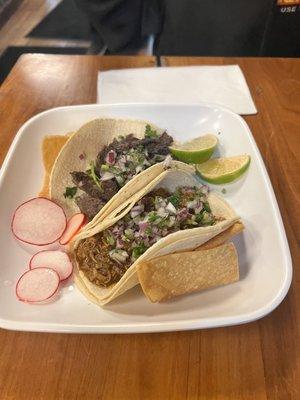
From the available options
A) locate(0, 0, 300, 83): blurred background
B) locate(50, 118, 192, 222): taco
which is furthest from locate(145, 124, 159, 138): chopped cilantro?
locate(0, 0, 300, 83): blurred background

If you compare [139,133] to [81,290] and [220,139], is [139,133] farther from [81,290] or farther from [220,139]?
[81,290]

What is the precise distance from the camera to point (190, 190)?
1.23 metres

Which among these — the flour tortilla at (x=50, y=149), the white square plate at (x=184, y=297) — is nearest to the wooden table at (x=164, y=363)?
the white square plate at (x=184, y=297)

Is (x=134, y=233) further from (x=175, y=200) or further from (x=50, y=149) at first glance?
(x=50, y=149)

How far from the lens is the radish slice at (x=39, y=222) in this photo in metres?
1.12

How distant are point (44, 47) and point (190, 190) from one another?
9.94 ft

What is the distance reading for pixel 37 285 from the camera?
1.00m

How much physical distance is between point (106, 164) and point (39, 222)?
0.30 meters

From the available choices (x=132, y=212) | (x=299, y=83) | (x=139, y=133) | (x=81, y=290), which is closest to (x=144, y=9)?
(x=299, y=83)

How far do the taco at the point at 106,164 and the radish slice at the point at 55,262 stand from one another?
0.15 meters

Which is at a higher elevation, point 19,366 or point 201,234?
point 201,234

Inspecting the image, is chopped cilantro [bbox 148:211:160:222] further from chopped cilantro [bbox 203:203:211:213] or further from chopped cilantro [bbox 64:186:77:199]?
chopped cilantro [bbox 64:186:77:199]

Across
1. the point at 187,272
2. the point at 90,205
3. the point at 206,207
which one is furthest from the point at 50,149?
the point at 187,272

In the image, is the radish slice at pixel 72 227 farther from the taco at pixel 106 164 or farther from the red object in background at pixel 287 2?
the red object in background at pixel 287 2
